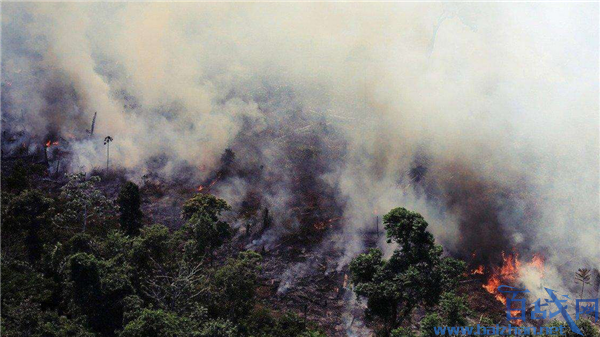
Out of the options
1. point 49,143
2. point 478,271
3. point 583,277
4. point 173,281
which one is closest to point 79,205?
point 173,281

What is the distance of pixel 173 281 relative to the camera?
121ft

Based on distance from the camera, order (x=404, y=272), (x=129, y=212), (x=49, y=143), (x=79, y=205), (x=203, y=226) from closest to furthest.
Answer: (x=404, y=272)
(x=203, y=226)
(x=129, y=212)
(x=79, y=205)
(x=49, y=143)

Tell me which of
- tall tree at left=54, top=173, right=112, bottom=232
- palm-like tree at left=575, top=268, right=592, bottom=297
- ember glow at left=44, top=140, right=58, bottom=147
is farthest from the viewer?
ember glow at left=44, top=140, right=58, bottom=147

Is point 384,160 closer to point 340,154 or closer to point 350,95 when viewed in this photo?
point 340,154

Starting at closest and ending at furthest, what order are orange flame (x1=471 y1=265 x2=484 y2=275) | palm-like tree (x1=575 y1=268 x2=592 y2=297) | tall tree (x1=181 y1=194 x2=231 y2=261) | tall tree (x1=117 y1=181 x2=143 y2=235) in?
palm-like tree (x1=575 y1=268 x2=592 y2=297), tall tree (x1=181 y1=194 x2=231 y2=261), orange flame (x1=471 y1=265 x2=484 y2=275), tall tree (x1=117 y1=181 x2=143 y2=235)

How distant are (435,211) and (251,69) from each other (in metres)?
45.3

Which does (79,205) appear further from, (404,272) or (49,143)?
(404,272)

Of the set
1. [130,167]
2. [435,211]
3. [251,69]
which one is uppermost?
[251,69]

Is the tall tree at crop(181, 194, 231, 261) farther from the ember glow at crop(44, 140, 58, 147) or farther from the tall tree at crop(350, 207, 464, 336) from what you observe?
the ember glow at crop(44, 140, 58, 147)

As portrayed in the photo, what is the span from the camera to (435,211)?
170ft

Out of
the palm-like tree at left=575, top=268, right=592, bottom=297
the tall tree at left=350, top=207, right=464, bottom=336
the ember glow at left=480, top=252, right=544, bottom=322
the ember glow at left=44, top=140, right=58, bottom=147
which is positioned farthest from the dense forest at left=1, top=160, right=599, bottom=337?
the ember glow at left=44, top=140, right=58, bottom=147

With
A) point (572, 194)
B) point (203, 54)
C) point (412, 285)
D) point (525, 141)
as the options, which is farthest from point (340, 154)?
point (203, 54)

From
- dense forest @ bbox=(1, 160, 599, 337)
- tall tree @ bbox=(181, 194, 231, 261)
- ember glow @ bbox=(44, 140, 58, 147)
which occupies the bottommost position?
dense forest @ bbox=(1, 160, 599, 337)

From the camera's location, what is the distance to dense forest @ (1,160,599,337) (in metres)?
30.6
